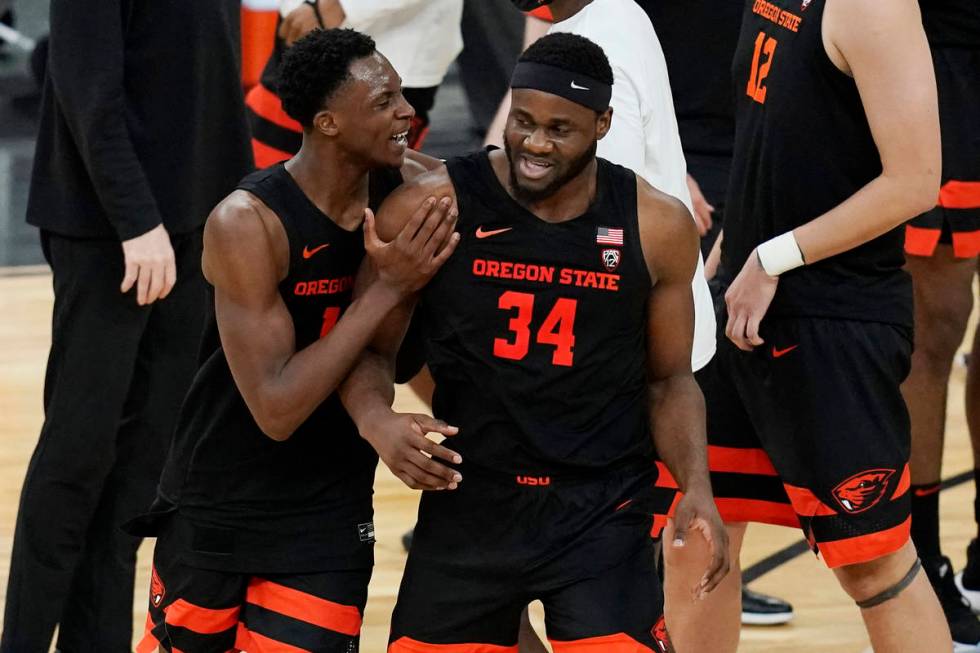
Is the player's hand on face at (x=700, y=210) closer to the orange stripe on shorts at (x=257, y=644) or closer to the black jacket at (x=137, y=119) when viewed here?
the black jacket at (x=137, y=119)

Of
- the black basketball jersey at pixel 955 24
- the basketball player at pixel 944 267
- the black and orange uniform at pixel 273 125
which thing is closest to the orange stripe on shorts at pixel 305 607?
the basketball player at pixel 944 267

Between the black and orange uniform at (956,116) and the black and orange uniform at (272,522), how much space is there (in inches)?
66.9

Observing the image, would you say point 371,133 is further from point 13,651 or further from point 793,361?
point 13,651

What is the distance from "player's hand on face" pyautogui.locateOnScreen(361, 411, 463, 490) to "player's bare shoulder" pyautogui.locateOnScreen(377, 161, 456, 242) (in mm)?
339

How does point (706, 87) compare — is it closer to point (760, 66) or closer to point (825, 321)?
point (760, 66)

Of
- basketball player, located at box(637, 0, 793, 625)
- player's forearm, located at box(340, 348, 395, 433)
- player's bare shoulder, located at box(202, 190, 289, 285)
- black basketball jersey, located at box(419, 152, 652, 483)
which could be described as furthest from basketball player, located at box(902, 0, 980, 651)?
player's bare shoulder, located at box(202, 190, 289, 285)

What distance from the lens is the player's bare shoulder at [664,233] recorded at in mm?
2932

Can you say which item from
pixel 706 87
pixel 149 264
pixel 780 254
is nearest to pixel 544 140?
pixel 780 254

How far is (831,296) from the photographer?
328 cm

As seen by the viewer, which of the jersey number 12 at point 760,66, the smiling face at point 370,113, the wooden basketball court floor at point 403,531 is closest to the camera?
the smiling face at point 370,113

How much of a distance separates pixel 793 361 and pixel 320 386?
3.25ft

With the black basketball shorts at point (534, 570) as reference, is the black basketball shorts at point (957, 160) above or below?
above

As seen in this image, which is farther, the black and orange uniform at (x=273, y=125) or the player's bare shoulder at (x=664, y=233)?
the black and orange uniform at (x=273, y=125)

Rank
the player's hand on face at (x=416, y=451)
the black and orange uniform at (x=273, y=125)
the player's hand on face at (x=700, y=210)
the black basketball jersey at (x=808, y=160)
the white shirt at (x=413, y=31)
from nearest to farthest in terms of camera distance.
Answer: the player's hand on face at (x=416, y=451), the black basketball jersey at (x=808, y=160), the player's hand on face at (x=700, y=210), the white shirt at (x=413, y=31), the black and orange uniform at (x=273, y=125)
